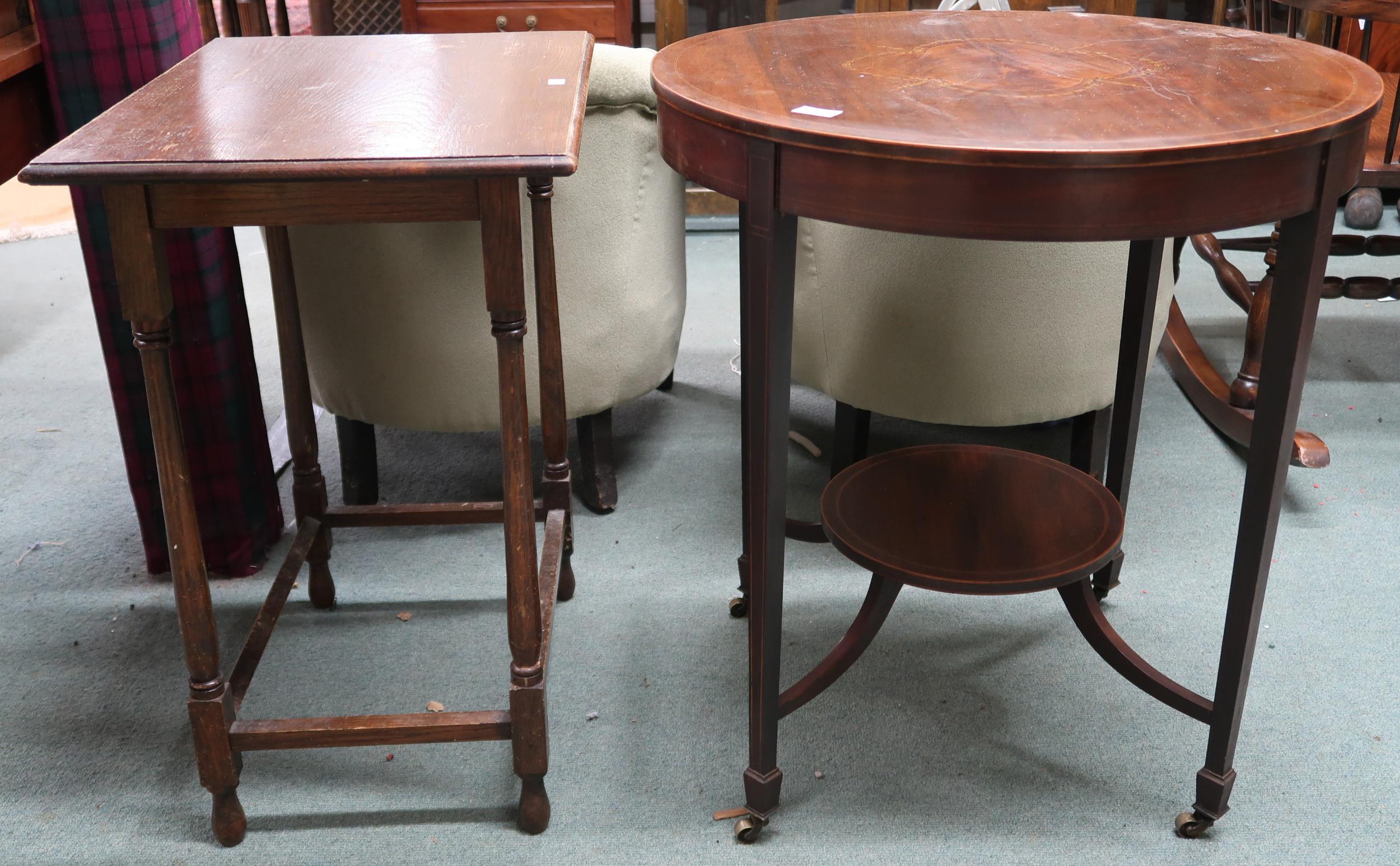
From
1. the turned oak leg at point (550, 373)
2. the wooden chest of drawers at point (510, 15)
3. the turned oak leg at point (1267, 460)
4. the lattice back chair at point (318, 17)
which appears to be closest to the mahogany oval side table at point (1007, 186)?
the turned oak leg at point (1267, 460)

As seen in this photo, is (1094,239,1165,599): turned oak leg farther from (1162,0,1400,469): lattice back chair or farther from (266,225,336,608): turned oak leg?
(266,225,336,608): turned oak leg

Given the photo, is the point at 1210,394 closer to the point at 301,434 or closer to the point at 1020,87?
the point at 1020,87

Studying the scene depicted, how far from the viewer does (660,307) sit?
6.63ft

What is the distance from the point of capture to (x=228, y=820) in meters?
1.34

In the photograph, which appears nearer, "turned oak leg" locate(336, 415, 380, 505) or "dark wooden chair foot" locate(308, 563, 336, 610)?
"dark wooden chair foot" locate(308, 563, 336, 610)

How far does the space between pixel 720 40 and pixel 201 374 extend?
0.92 meters

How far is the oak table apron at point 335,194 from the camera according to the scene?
3.46 feet

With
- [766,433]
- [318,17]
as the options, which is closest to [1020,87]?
[766,433]

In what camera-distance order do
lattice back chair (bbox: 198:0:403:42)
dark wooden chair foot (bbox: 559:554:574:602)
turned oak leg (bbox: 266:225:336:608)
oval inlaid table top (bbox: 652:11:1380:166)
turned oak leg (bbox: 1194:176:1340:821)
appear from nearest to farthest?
oval inlaid table top (bbox: 652:11:1380:166) < turned oak leg (bbox: 1194:176:1340:821) < turned oak leg (bbox: 266:225:336:608) < dark wooden chair foot (bbox: 559:554:574:602) < lattice back chair (bbox: 198:0:403:42)

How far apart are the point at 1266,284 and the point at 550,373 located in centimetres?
148

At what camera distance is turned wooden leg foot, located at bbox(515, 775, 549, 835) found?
1.35 metres

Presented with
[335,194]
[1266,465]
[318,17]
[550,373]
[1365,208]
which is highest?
[335,194]

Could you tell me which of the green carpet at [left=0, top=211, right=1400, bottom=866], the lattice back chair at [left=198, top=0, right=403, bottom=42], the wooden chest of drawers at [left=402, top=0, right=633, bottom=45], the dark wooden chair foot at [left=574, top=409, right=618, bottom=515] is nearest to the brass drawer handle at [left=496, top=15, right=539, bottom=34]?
the wooden chest of drawers at [left=402, top=0, right=633, bottom=45]

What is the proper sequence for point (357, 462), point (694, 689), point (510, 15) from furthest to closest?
1. point (510, 15)
2. point (357, 462)
3. point (694, 689)
